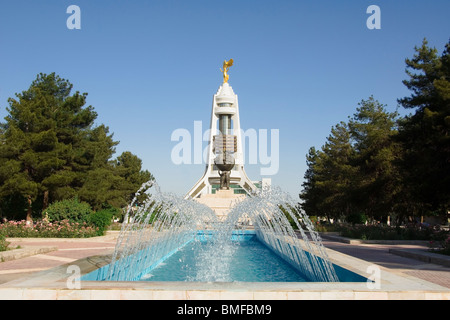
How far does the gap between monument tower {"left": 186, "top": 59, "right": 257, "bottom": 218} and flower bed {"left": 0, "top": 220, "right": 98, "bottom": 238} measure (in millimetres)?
7772

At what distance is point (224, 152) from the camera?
35.3 metres

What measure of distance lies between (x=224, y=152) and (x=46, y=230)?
2236 centimetres

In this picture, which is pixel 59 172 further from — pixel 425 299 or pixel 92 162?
pixel 425 299

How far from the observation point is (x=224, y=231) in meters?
15.0

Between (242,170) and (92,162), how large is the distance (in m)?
37.9

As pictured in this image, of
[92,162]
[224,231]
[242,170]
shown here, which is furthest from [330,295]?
[242,170]

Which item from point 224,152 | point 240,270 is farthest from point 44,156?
point 224,152

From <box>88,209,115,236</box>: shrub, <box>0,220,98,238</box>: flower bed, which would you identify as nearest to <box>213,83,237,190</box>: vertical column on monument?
<box>88,209,115,236</box>: shrub

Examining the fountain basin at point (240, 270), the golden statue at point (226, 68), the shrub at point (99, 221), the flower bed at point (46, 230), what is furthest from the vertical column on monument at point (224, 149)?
the fountain basin at point (240, 270)

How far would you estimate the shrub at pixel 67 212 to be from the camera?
577 inches

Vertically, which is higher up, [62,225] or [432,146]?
[432,146]

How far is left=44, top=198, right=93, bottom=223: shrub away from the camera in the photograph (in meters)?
14.6

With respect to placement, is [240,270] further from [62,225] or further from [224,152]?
[224,152]

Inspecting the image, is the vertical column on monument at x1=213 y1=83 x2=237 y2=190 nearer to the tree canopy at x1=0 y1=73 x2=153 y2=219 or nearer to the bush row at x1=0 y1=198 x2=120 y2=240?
the tree canopy at x1=0 y1=73 x2=153 y2=219
